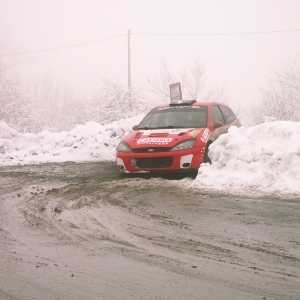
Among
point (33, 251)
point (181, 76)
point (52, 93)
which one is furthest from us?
point (52, 93)

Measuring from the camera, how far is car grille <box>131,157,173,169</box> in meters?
7.84

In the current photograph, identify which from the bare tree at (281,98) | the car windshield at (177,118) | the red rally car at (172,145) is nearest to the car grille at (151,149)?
the red rally car at (172,145)

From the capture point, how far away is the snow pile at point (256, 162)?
6441 mm

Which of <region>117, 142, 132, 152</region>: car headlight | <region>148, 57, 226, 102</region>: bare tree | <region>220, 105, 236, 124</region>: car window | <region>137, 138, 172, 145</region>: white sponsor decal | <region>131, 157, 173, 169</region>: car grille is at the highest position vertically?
<region>148, 57, 226, 102</region>: bare tree

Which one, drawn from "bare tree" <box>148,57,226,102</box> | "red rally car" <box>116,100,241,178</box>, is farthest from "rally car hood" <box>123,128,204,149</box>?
"bare tree" <box>148,57,226,102</box>

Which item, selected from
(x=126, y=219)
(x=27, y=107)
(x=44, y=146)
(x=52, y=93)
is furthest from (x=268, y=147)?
(x=52, y=93)

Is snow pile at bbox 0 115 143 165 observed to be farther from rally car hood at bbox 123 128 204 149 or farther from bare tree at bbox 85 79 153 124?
bare tree at bbox 85 79 153 124

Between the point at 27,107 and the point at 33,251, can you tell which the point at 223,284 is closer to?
the point at 33,251

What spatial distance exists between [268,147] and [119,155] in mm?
2832

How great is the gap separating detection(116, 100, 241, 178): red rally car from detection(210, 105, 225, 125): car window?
0.15 ft

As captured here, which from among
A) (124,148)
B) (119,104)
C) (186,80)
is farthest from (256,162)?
(186,80)

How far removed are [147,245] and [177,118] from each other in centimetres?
590

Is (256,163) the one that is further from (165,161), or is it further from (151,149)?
(151,149)

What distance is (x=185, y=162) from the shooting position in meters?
7.80
